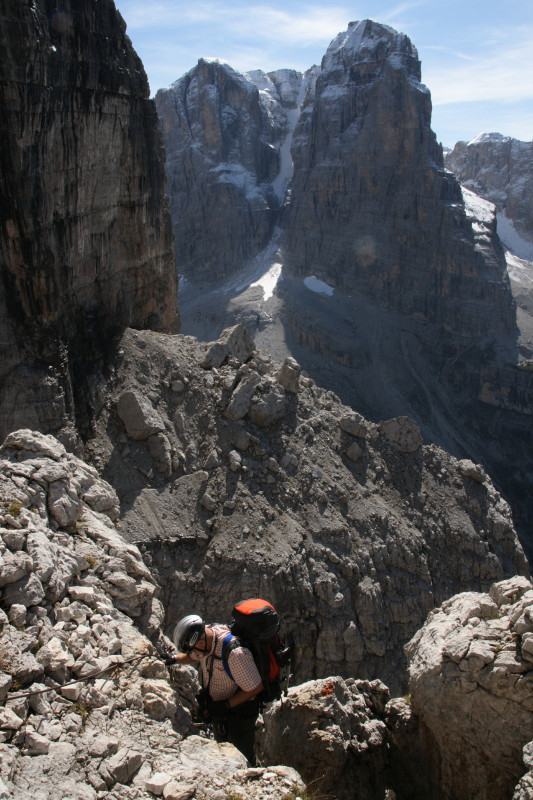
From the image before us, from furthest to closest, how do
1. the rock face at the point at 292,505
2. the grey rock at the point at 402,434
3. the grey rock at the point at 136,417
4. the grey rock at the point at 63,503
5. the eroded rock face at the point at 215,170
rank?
1. the eroded rock face at the point at 215,170
2. the grey rock at the point at 402,434
3. the grey rock at the point at 136,417
4. the rock face at the point at 292,505
5. the grey rock at the point at 63,503

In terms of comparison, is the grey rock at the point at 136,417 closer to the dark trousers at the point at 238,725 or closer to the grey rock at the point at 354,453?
the grey rock at the point at 354,453

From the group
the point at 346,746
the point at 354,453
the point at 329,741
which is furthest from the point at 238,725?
the point at 354,453

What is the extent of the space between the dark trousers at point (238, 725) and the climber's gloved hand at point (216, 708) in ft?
0.22

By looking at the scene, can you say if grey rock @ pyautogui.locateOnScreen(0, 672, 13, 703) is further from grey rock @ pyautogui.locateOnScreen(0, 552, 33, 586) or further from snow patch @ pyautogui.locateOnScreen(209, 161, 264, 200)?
snow patch @ pyautogui.locateOnScreen(209, 161, 264, 200)

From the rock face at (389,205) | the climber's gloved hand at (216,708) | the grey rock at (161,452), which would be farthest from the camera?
the rock face at (389,205)

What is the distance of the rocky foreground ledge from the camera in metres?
5.57

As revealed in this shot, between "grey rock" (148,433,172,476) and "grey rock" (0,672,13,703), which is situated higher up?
"grey rock" (0,672,13,703)

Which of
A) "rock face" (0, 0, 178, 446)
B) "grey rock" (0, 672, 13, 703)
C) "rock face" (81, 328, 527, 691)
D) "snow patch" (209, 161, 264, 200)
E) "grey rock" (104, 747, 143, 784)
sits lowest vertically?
"rock face" (81, 328, 527, 691)

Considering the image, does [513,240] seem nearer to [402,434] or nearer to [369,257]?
[369,257]

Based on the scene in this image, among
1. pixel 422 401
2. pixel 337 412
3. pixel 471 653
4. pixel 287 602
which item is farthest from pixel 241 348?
pixel 422 401

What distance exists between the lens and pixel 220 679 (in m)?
7.19

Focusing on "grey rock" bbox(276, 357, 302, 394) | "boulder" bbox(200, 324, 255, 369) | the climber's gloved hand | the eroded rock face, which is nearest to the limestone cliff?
the eroded rock face

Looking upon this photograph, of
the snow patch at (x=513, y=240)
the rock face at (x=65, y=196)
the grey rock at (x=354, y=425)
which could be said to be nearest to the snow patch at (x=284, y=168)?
the snow patch at (x=513, y=240)

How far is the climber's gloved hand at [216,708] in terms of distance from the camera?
725 centimetres
